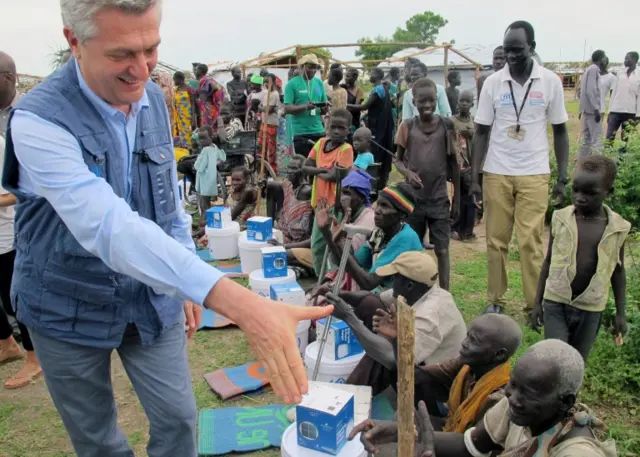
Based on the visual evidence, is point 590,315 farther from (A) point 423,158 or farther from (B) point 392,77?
(B) point 392,77

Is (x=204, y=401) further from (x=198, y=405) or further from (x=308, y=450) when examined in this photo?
(x=308, y=450)

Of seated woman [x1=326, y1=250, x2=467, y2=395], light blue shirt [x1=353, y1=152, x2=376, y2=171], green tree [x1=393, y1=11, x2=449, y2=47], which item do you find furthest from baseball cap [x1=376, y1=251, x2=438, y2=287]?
green tree [x1=393, y1=11, x2=449, y2=47]

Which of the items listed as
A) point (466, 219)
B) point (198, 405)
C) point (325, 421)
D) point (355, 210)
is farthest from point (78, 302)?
point (466, 219)

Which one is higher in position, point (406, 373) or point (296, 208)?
point (406, 373)

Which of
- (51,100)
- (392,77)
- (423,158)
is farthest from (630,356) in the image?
(392,77)

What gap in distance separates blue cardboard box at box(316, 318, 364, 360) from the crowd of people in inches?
6.3

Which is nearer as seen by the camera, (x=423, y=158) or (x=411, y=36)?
(x=423, y=158)

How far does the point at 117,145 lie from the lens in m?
1.67

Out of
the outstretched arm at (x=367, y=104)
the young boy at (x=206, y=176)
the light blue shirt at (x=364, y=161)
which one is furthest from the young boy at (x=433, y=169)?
the outstretched arm at (x=367, y=104)

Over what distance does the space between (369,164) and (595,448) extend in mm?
4431

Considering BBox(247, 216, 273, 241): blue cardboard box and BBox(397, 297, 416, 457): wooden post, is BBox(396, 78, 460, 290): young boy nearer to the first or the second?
BBox(247, 216, 273, 241): blue cardboard box

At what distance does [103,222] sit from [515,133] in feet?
10.9

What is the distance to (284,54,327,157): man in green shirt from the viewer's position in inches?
295

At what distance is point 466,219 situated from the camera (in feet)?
21.1
